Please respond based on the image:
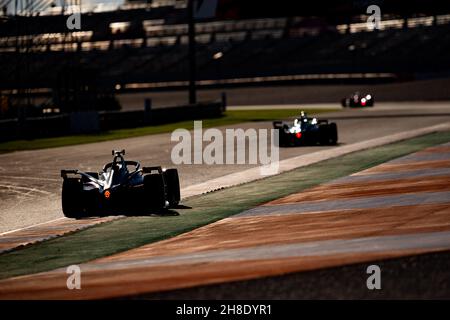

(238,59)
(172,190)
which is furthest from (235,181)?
(238,59)

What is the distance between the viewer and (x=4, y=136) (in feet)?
106

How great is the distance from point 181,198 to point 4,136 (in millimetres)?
17707

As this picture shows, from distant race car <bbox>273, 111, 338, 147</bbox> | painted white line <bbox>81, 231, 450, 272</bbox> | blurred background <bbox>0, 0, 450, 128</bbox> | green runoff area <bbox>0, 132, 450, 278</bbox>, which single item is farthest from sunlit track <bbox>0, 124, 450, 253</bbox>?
blurred background <bbox>0, 0, 450, 128</bbox>

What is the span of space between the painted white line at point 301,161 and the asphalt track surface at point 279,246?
335 cm

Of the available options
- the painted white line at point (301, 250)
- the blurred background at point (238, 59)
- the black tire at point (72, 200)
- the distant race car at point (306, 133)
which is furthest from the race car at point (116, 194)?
the blurred background at point (238, 59)

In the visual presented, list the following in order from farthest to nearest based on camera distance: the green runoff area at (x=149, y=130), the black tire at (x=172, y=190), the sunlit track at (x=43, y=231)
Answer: the green runoff area at (x=149, y=130), the black tire at (x=172, y=190), the sunlit track at (x=43, y=231)

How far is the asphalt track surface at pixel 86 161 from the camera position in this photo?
1553cm

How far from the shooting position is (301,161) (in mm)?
21656

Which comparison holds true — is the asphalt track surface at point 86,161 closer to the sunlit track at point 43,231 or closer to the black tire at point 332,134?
the sunlit track at point 43,231

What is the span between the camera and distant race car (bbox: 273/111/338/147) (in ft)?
85.6

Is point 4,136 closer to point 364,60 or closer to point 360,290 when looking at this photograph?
point 360,290

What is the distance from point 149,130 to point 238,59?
166 feet

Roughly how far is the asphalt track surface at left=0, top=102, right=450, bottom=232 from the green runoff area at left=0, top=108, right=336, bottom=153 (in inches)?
50.2

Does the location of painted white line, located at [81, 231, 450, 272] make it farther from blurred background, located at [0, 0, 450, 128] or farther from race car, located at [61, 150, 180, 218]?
blurred background, located at [0, 0, 450, 128]
